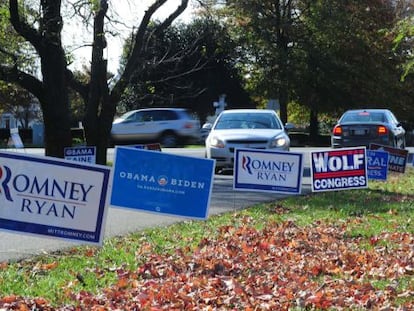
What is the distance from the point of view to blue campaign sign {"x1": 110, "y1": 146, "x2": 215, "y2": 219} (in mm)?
7879

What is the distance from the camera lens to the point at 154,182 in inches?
312

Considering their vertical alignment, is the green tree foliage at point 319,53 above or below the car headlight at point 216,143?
above

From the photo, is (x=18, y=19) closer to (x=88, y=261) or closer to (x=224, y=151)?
(x=224, y=151)

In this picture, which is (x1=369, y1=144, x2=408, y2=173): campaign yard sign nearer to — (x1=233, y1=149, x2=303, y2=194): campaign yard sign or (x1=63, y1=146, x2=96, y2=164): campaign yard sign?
(x1=233, y1=149, x2=303, y2=194): campaign yard sign

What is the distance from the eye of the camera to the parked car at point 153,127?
3062cm

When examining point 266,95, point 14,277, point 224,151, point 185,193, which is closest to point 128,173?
point 185,193

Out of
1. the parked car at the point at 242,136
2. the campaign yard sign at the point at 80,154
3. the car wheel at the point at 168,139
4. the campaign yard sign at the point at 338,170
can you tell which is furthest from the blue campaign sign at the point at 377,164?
the car wheel at the point at 168,139

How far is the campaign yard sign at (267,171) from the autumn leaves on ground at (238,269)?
0.93 meters

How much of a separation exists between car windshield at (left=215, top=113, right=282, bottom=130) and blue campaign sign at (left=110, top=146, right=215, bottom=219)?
921 cm

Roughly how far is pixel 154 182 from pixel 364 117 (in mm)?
12004

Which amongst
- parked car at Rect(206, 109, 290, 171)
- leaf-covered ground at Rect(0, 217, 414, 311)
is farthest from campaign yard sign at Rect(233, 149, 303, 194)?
parked car at Rect(206, 109, 290, 171)

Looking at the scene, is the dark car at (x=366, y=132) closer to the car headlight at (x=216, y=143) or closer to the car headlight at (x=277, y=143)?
the car headlight at (x=277, y=143)

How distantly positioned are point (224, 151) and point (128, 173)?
27.8 ft

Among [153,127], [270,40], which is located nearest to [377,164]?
[153,127]
